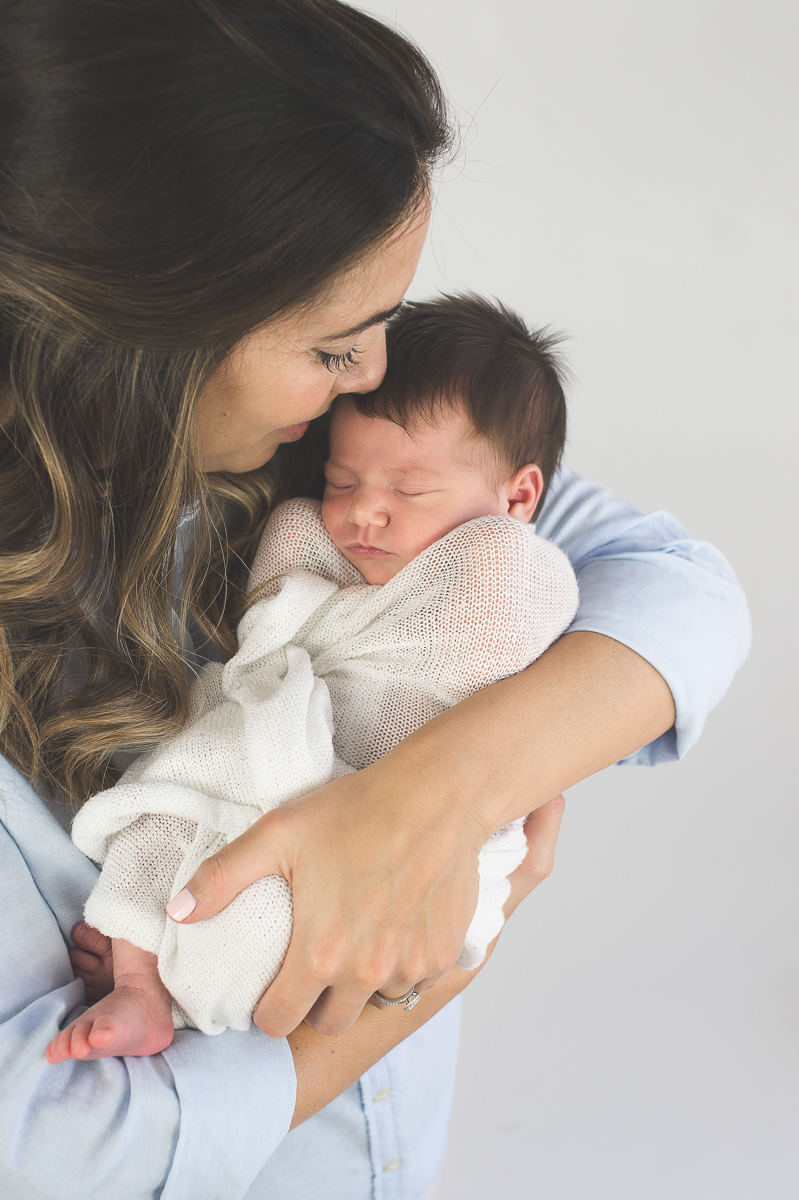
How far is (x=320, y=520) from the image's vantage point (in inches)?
45.9

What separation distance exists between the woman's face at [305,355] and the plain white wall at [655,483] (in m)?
1.13

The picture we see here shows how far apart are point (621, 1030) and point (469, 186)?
205 cm

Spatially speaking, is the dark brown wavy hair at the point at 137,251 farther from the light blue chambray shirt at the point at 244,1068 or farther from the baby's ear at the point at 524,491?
the baby's ear at the point at 524,491

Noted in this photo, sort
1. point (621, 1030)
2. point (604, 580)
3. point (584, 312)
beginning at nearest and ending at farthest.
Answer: point (604, 580) < point (584, 312) < point (621, 1030)

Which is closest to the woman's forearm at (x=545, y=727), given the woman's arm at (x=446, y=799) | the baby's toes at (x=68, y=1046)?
the woman's arm at (x=446, y=799)

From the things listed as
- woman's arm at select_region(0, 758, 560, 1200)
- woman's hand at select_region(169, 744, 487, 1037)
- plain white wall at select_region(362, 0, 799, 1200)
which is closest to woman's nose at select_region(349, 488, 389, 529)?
woman's hand at select_region(169, 744, 487, 1037)

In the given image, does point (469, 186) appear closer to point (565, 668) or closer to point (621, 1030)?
point (565, 668)

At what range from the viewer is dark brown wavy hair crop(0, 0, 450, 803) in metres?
0.64

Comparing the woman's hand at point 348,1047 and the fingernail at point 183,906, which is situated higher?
the fingernail at point 183,906

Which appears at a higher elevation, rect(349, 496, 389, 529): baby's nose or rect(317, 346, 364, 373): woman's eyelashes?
rect(317, 346, 364, 373): woman's eyelashes

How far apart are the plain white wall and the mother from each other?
1.10m

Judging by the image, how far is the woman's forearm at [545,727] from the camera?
2.86 feet

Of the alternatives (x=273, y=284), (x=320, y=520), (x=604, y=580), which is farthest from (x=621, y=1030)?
(x=273, y=284)

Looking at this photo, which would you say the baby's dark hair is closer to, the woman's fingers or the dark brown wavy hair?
the dark brown wavy hair
